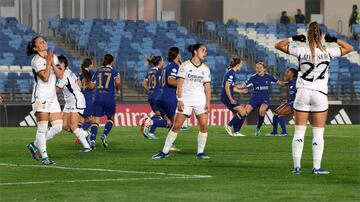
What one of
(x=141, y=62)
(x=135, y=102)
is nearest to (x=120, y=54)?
(x=141, y=62)

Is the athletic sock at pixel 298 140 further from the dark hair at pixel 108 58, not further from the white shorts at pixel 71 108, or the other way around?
the dark hair at pixel 108 58

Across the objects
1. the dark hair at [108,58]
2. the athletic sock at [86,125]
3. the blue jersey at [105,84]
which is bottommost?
the athletic sock at [86,125]

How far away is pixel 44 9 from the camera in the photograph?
154 feet

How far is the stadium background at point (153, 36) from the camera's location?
36438 mm

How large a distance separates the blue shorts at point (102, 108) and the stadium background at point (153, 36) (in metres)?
10.3

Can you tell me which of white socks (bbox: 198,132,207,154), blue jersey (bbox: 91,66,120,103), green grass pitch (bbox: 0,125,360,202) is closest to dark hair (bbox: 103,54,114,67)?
blue jersey (bbox: 91,66,120,103)

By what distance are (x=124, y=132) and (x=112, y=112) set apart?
5.64 m

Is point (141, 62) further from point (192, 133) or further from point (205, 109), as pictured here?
point (205, 109)

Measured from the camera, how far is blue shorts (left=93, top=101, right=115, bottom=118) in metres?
24.0

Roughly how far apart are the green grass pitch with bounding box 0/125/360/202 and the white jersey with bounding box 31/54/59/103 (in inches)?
45.2

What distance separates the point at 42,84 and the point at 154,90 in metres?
8.61

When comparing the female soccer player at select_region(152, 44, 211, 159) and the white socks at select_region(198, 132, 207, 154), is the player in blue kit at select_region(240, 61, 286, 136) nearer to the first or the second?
the white socks at select_region(198, 132, 207, 154)

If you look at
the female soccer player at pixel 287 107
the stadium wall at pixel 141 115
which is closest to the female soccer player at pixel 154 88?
the female soccer player at pixel 287 107

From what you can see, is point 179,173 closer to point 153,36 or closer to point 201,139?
point 201,139
